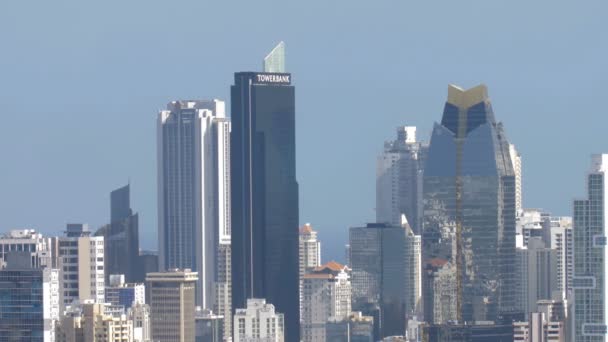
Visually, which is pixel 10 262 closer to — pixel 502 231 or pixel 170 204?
pixel 502 231

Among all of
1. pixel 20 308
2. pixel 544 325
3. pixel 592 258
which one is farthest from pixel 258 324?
pixel 20 308

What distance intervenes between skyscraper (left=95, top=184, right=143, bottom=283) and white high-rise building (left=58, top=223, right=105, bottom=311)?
1.57m

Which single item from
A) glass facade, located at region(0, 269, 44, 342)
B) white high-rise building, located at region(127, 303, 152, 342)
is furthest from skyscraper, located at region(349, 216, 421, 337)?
glass facade, located at region(0, 269, 44, 342)

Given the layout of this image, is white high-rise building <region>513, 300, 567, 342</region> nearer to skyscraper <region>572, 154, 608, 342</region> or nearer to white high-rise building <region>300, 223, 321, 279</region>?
skyscraper <region>572, 154, 608, 342</region>

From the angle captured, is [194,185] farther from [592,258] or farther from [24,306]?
[24,306]

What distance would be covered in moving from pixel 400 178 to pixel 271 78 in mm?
10989

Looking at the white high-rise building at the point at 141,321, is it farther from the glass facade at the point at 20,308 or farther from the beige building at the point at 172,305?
the glass facade at the point at 20,308

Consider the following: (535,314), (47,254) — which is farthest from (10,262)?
(535,314)

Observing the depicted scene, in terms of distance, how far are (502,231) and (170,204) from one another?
20005mm

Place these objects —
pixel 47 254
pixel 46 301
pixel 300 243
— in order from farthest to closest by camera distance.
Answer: pixel 300 243 → pixel 47 254 → pixel 46 301

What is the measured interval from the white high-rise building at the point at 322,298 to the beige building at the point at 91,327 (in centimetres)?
2256

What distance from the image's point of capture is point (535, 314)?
7619 centimetres

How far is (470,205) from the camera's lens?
84938 millimetres

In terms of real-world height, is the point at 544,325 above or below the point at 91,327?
below
